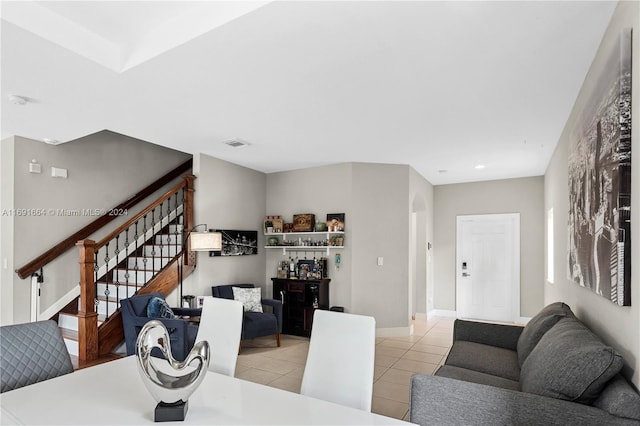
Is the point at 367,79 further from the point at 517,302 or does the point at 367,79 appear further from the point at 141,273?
the point at 517,302

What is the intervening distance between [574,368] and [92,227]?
5316mm

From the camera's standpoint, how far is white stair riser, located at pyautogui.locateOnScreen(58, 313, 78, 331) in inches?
170

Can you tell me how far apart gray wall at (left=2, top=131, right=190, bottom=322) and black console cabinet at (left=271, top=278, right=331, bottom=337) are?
8.65ft

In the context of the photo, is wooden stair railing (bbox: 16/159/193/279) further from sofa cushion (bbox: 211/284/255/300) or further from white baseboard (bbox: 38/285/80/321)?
sofa cushion (bbox: 211/284/255/300)

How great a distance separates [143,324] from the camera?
3.82 meters

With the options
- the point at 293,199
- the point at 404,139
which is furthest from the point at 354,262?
the point at 404,139

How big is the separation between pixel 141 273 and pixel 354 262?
3084 mm

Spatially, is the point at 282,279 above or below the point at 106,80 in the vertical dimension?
below

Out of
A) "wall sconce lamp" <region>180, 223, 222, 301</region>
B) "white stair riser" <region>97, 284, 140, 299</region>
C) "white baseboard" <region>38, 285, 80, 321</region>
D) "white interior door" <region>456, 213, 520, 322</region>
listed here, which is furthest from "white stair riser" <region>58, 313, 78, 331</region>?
"white interior door" <region>456, 213, 520, 322</region>

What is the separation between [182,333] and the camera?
11.8ft

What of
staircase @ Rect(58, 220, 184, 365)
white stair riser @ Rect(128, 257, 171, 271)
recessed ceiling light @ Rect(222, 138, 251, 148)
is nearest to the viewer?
staircase @ Rect(58, 220, 184, 365)

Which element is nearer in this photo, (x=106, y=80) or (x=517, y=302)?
(x=106, y=80)

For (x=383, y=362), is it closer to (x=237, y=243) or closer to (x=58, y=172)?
(x=237, y=243)

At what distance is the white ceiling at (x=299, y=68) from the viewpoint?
203cm
